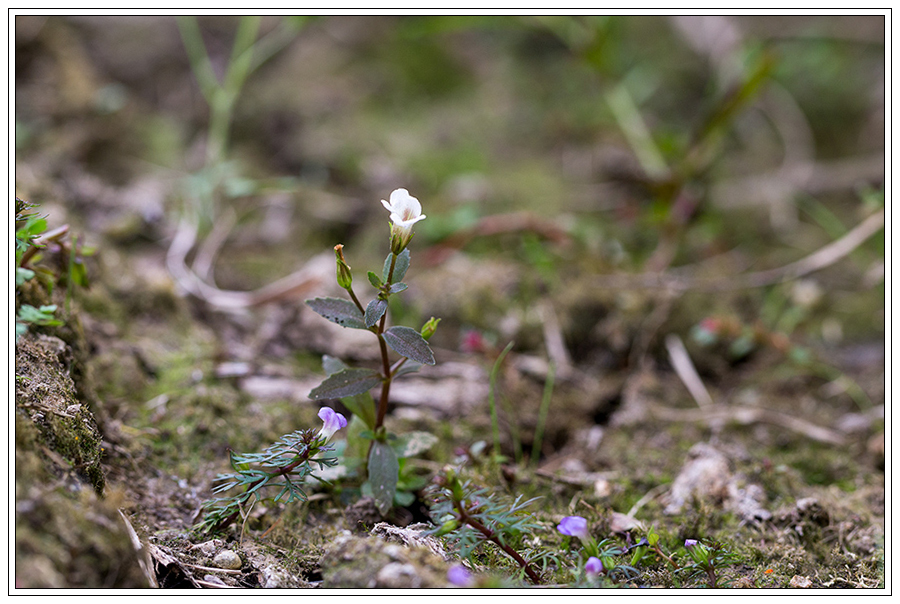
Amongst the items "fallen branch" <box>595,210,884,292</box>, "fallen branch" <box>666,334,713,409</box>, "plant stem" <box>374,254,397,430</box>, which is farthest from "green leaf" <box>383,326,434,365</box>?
"fallen branch" <box>595,210,884,292</box>

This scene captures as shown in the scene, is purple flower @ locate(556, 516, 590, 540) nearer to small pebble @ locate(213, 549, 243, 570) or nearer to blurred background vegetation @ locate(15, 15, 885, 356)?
small pebble @ locate(213, 549, 243, 570)

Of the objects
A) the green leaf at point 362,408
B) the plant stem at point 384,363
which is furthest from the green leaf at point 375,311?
the green leaf at point 362,408

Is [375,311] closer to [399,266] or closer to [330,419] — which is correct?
[399,266]

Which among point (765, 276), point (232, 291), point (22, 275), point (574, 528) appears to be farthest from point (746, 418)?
point (22, 275)

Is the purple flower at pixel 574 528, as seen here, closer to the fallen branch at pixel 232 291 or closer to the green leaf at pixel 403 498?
the green leaf at pixel 403 498
